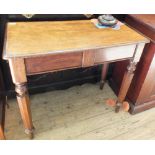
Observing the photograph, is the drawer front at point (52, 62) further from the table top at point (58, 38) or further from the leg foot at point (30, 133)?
the leg foot at point (30, 133)

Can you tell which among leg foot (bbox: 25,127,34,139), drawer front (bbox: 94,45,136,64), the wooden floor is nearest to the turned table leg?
leg foot (bbox: 25,127,34,139)

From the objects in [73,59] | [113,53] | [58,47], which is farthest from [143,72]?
[58,47]

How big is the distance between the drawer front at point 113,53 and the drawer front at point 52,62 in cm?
13

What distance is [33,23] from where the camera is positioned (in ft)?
4.10

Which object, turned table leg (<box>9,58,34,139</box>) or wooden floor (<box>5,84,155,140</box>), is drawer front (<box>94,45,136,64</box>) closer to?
turned table leg (<box>9,58,34,139</box>)

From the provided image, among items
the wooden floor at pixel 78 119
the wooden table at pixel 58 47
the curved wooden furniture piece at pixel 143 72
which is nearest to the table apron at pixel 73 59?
A: the wooden table at pixel 58 47

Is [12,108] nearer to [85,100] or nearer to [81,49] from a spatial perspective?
[85,100]

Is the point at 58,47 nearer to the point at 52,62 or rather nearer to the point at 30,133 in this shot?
the point at 52,62

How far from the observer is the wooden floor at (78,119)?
144cm

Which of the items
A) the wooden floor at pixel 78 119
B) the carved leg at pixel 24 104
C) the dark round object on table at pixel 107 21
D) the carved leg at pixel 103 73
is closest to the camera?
the carved leg at pixel 24 104

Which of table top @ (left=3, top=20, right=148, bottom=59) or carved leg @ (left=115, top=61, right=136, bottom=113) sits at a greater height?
table top @ (left=3, top=20, right=148, bottom=59)

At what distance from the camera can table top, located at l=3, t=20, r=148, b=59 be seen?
3.16 ft

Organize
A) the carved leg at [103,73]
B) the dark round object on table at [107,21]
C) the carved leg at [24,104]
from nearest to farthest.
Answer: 1. the carved leg at [24,104]
2. the dark round object on table at [107,21]
3. the carved leg at [103,73]

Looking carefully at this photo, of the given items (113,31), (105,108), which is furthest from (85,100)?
(113,31)
